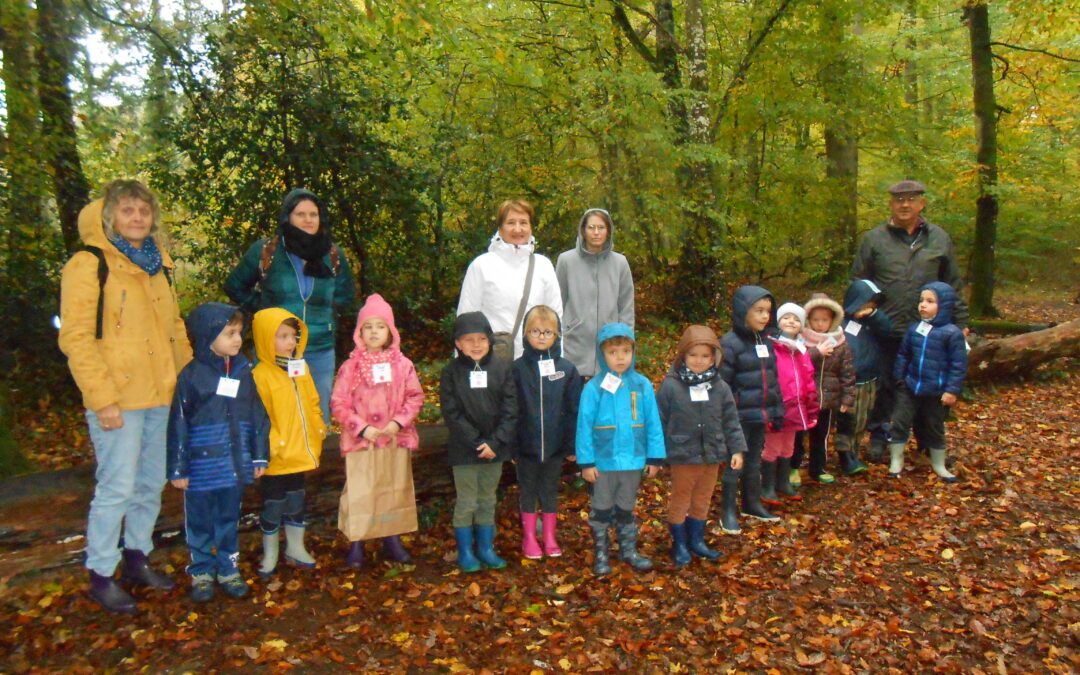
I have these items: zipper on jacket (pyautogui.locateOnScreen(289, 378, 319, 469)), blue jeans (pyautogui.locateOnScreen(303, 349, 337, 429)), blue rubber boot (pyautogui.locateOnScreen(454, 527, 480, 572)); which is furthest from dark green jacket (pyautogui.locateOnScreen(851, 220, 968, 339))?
zipper on jacket (pyautogui.locateOnScreen(289, 378, 319, 469))

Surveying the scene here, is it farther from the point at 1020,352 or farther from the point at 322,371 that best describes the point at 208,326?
the point at 1020,352

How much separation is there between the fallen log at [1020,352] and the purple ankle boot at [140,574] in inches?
343

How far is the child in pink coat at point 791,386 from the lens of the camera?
17.9ft

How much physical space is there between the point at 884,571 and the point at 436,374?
5540 mm

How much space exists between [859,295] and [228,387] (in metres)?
5.08

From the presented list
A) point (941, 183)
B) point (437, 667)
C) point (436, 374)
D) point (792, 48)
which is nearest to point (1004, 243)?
point (941, 183)

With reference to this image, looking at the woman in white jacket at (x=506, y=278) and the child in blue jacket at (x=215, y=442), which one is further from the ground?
the woman in white jacket at (x=506, y=278)

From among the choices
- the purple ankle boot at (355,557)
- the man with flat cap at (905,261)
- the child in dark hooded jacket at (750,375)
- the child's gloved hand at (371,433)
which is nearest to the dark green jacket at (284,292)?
the child's gloved hand at (371,433)

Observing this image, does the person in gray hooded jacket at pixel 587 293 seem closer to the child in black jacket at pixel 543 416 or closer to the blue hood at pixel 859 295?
the child in black jacket at pixel 543 416

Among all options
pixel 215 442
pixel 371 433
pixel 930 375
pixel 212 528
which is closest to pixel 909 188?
pixel 930 375

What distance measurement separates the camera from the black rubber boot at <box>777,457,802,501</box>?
5801 millimetres

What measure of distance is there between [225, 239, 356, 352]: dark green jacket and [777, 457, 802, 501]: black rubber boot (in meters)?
3.69

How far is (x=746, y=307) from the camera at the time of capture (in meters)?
5.15

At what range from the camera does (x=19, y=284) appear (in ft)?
23.2
